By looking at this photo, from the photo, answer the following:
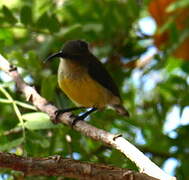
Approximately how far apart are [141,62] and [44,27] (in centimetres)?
126

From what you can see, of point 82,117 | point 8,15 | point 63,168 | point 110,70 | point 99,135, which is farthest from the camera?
point 110,70

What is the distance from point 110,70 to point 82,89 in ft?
2.82

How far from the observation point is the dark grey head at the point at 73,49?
407 centimetres

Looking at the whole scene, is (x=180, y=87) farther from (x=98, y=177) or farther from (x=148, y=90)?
(x=98, y=177)

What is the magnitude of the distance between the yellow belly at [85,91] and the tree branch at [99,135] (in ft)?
1.36

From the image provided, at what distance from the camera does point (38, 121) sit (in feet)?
10.8

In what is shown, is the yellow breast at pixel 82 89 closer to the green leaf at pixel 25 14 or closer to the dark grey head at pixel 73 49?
the dark grey head at pixel 73 49

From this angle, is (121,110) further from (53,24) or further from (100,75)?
(53,24)

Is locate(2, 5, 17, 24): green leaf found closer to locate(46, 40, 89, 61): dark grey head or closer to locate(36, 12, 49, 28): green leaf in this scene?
locate(36, 12, 49, 28): green leaf

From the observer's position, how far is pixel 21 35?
498 cm

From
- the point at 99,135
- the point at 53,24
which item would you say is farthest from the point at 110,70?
the point at 99,135

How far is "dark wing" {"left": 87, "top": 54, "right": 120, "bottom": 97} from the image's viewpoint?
4.23m

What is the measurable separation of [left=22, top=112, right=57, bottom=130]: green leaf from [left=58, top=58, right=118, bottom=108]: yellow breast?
635 millimetres

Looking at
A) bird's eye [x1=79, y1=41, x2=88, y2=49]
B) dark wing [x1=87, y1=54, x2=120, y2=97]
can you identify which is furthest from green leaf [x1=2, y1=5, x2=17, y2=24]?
dark wing [x1=87, y1=54, x2=120, y2=97]
